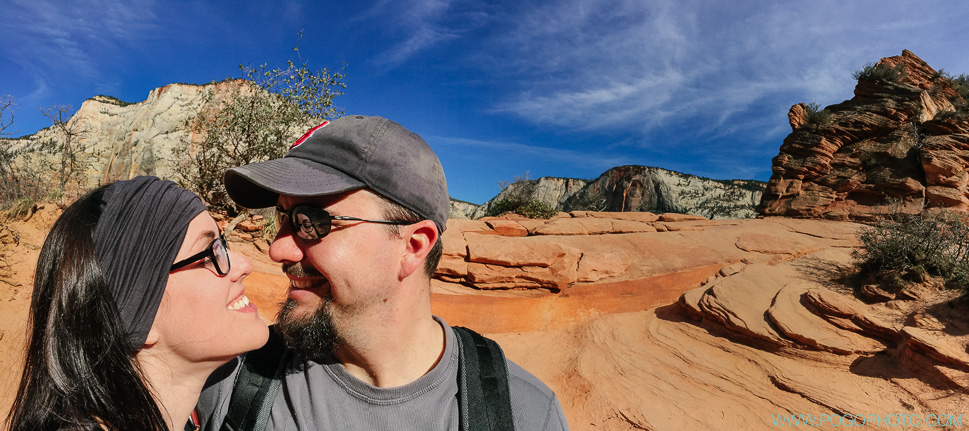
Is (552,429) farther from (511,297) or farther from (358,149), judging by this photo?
(511,297)

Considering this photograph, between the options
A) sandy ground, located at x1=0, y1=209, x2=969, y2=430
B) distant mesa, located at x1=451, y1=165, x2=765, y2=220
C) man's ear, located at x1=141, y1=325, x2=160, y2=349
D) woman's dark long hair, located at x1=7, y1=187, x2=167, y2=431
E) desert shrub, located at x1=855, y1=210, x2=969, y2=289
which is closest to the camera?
woman's dark long hair, located at x1=7, y1=187, x2=167, y2=431

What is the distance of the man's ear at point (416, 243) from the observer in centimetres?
150

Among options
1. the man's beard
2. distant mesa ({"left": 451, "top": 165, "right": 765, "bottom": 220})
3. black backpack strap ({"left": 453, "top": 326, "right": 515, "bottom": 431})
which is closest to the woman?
the man's beard

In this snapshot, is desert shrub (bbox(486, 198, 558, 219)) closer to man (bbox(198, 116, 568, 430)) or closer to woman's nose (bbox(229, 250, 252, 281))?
man (bbox(198, 116, 568, 430))

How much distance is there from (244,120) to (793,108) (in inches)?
851

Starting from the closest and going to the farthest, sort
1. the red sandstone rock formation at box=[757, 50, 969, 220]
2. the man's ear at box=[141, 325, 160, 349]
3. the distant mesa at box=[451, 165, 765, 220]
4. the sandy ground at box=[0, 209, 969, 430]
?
1. the man's ear at box=[141, 325, 160, 349]
2. the sandy ground at box=[0, 209, 969, 430]
3. the red sandstone rock formation at box=[757, 50, 969, 220]
4. the distant mesa at box=[451, 165, 765, 220]

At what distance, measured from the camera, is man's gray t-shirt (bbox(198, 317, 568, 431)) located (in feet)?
4.57

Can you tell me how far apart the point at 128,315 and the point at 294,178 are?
584mm

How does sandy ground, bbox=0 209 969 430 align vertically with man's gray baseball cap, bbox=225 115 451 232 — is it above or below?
below

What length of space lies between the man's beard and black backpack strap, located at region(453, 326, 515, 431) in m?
0.47

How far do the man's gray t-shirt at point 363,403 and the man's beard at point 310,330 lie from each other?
140 millimetres

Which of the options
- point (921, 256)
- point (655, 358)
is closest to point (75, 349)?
point (655, 358)

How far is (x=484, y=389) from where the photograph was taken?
55.9 inches

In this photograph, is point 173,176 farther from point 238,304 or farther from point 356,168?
point 356,168
